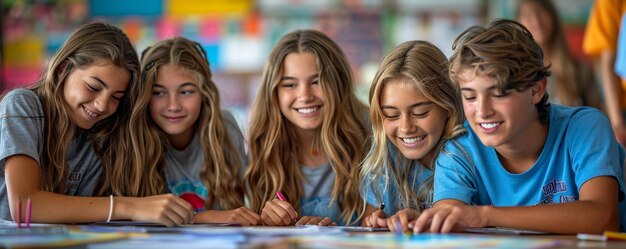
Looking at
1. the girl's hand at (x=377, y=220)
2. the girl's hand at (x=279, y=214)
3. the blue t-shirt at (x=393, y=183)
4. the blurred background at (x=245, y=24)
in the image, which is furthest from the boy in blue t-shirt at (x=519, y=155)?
the blurred background at (x=245, y=24)

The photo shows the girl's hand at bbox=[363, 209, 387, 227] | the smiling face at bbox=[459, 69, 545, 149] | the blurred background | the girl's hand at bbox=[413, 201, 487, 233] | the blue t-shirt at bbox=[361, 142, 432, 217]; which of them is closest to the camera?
the girl's hand at bbox=[413, 201, 487, 233]

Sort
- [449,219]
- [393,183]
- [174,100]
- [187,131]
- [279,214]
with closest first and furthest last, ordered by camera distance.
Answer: [449,219]
[279,214]
[393,183]
[174,100]
[187,131]

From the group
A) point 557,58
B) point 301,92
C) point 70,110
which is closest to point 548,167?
point 301,92

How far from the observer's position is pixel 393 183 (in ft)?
7.19

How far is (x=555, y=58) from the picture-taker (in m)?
3.63

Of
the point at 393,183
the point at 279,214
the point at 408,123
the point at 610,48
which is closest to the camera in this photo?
the point at 279,214

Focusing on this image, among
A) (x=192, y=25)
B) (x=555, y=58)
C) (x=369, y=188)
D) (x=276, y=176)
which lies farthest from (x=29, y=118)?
(x=192, y=25)

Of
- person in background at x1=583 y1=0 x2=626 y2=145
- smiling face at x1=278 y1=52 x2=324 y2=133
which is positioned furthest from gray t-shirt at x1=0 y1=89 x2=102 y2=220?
person in background at x1=583 y1=0 x2=626 y2=145

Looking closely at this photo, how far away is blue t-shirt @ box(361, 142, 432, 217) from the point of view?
2.18 meters

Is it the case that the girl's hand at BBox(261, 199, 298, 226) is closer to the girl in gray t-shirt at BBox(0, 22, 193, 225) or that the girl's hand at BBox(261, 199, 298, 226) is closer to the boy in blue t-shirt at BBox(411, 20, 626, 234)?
the girl in gray t-shirt at BBox(0, 22, 193, 225)

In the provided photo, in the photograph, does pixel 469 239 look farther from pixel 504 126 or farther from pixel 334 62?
pixel 334 62

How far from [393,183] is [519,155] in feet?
1.48

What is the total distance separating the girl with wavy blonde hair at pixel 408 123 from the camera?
2094mm

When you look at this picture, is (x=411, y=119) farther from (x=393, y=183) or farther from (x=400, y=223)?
(x=400, y=223)
